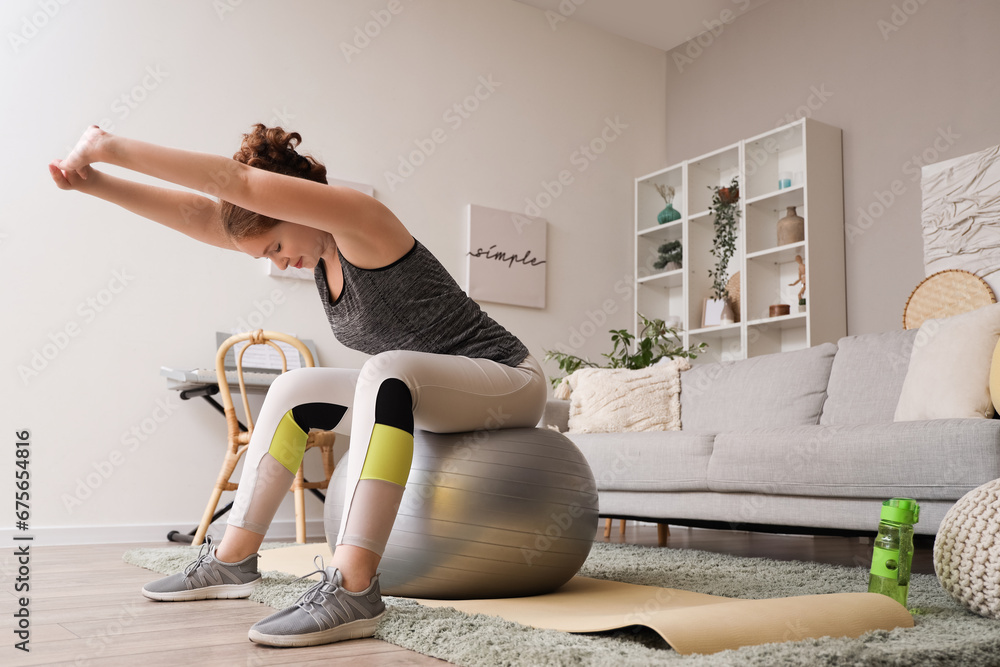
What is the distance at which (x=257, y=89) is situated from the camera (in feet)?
13.4

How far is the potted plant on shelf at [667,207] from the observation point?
5133mm

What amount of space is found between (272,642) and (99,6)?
3508 millimetres

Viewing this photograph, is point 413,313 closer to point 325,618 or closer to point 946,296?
point 325,618

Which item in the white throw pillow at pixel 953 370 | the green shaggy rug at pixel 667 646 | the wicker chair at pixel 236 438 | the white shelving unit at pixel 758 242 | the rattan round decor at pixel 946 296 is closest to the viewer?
the green shaggy rug at pixel 667 646

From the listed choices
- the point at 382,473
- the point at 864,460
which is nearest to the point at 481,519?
the point at 382,473

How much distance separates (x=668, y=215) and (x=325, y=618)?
4.26m

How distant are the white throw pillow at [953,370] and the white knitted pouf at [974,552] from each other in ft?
2.71

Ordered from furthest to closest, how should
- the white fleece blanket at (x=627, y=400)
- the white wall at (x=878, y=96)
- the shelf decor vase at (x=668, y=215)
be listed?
the shelf decor vase at (x=668, y=215) < the white wall at (x=878, y=96) < the white fleece blanket at (x=627, y=400)

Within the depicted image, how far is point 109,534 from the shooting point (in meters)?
3.48

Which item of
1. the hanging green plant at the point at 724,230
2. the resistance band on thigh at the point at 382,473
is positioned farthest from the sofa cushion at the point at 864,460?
the hanging green plant at the point at 724,230

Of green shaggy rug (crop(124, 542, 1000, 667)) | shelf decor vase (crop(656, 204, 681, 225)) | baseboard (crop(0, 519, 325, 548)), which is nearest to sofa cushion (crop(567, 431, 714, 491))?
green shaggy rug (crop(124, 542, 1000, 667))

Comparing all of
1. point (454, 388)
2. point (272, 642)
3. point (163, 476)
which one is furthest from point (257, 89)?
point (272, 642)

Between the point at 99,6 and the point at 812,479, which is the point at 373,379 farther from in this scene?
the point at 99,6

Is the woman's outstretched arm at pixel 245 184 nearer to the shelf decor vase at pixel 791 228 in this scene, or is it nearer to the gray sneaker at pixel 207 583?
the gray sneaker at pixel 207 583
